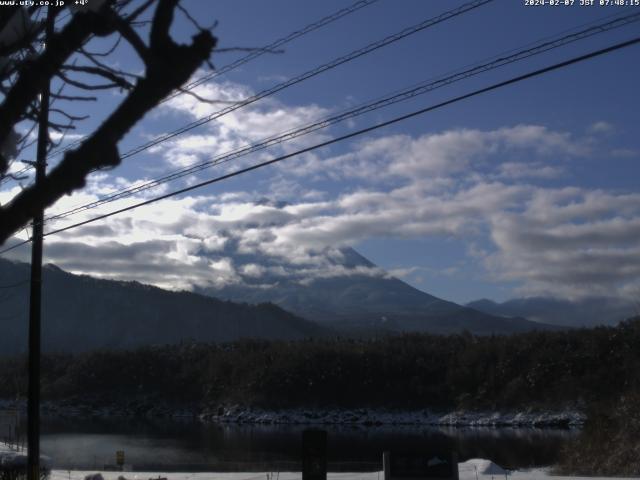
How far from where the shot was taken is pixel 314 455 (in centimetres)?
1741

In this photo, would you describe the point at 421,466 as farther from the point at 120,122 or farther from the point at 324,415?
the point at 324,415

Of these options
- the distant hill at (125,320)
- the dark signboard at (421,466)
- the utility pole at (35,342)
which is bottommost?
the dark signboard at (421,466)

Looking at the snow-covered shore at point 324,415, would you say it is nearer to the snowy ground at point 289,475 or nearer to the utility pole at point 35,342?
the snowy ground at point 289,475

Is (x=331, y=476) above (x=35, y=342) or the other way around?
the other way around

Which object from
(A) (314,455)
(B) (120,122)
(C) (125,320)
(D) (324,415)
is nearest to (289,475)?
(A) (314,455)

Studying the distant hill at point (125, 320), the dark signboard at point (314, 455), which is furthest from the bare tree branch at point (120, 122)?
the distant hill at point (125, 320)

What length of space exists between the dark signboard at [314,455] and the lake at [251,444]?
10.5 m

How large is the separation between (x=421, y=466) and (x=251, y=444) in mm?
36535

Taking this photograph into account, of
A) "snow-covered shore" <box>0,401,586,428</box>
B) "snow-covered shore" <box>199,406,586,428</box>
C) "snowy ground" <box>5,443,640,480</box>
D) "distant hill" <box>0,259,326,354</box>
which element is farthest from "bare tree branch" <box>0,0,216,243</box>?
"distant hill" <box>0,259,326,354</box>

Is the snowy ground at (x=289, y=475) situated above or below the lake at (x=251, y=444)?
above

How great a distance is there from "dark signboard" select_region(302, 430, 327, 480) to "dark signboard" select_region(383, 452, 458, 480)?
4.76ft

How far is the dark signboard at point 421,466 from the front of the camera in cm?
1769

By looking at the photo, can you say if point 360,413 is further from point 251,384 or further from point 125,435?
point 125,435

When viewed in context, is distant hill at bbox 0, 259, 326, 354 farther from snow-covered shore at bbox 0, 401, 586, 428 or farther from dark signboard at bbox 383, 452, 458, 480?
dark signboard at bbox 383, 452, 458, 480
